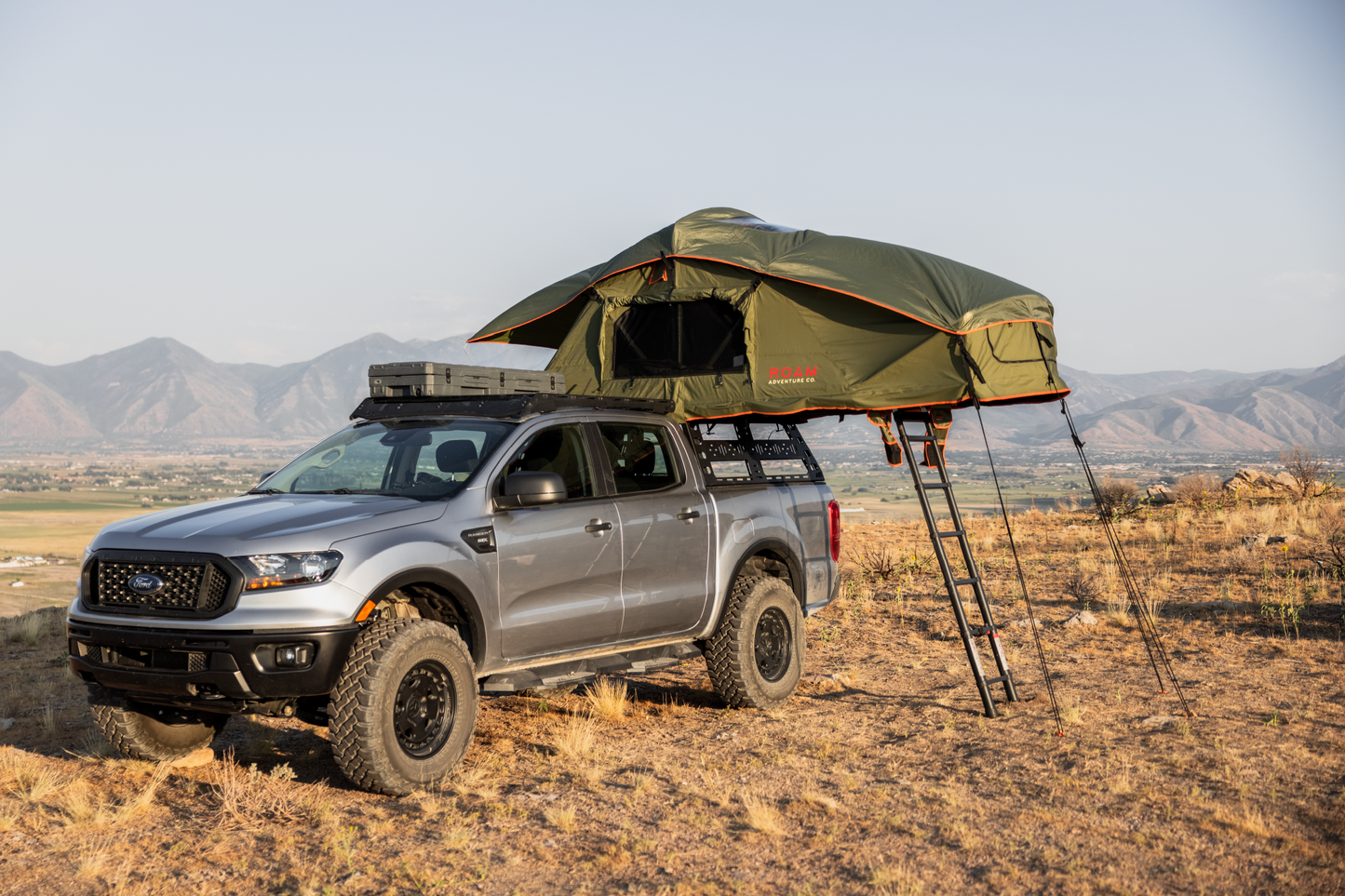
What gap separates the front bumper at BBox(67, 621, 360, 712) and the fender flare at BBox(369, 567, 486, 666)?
266mm

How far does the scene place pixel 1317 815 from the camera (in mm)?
5352

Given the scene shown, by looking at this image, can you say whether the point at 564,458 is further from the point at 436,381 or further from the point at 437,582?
the point at 437,582

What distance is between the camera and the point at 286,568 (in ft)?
18.0

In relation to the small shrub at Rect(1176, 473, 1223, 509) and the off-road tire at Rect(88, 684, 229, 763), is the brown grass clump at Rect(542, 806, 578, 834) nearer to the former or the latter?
the off-road tire at Rect(88, 684, 229, 763)

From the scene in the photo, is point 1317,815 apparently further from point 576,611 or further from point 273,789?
point 273,789

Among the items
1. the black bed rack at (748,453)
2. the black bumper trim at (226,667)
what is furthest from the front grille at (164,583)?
the black bed rack at (748,453)

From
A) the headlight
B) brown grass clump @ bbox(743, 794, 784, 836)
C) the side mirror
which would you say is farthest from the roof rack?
brown grass clump @ bbox(743, 794, 784, 836)

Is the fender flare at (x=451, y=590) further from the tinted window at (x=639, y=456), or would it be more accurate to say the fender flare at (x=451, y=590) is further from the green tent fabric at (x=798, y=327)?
the green tent fabric at (x=798, y=327)

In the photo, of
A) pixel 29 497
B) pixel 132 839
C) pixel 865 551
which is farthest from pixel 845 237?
pixel 29 497

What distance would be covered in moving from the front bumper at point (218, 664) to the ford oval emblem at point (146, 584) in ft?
0.64

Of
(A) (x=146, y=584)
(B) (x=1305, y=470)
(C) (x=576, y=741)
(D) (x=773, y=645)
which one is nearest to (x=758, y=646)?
(D) (x=773, y=645)

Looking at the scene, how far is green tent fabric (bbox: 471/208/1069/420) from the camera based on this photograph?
771cm

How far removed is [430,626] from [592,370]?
3627 mm

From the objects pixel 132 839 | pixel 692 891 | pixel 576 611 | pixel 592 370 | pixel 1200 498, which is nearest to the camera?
pixel 692 891
